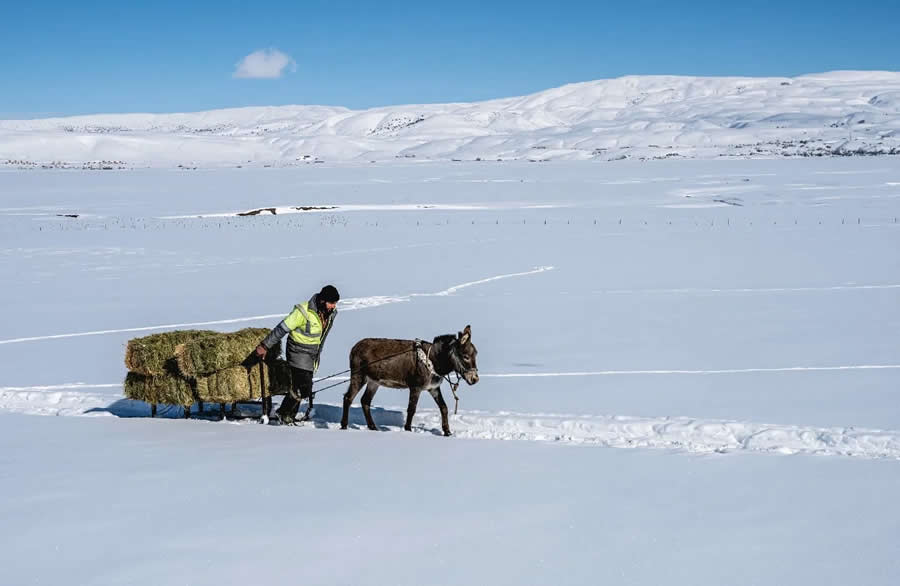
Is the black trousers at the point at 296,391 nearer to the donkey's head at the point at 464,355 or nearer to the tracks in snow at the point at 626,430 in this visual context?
the tracks in snow at the point at 626,430

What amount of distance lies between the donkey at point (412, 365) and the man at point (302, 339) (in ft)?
1.52

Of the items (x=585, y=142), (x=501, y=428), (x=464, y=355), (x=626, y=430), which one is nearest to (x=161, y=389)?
(x=464, y=355)

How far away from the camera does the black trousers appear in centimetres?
897

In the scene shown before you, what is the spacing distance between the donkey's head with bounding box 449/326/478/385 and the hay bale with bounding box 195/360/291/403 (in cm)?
209

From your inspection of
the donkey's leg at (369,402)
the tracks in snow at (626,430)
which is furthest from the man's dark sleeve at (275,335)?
the tracks in snow at (626,430)

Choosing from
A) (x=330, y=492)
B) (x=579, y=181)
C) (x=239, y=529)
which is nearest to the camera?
(x=239, y=529)

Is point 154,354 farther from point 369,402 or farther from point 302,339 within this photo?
point 369,402

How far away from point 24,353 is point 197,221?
78.7ft

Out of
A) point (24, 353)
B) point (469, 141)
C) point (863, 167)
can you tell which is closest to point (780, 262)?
point (24, 353)

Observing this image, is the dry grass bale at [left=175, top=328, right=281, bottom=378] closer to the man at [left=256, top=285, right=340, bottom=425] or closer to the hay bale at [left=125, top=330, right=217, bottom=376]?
the hay bale at [left=125, top=330, right=217, bottom=376]

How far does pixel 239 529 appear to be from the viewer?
17.9 ft

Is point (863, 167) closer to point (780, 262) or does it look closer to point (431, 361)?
point (780, 262)

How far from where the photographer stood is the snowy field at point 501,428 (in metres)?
5.07

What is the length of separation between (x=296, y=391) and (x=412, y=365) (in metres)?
1.41
